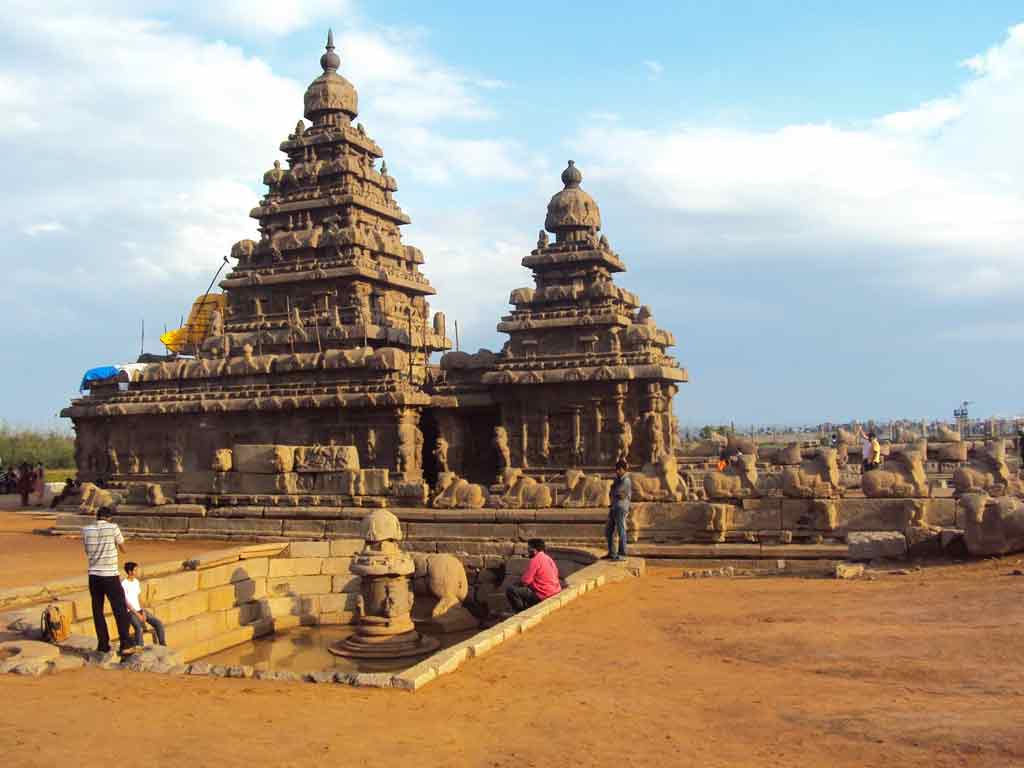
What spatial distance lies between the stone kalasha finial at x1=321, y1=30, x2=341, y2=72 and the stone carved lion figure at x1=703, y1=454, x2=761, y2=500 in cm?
2420

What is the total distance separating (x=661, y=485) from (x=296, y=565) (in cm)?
637

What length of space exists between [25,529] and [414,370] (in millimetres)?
11426

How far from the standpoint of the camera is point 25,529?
2369 centimetres

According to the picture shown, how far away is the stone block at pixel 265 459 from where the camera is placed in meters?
19.5

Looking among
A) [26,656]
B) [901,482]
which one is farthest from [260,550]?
[901,482]

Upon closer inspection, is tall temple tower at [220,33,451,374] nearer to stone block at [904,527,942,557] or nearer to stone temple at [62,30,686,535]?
stone temple at [62,30,686,535]

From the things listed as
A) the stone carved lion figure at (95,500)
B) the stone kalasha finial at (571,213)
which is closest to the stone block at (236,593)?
the stone carved lion figure at (95,500)

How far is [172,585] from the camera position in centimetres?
1305

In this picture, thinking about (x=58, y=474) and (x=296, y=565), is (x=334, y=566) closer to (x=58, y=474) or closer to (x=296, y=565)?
(x=296, y=565)

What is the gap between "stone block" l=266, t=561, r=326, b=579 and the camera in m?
15.7

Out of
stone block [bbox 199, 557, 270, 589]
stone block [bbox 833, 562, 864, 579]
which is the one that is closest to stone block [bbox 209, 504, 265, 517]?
stone block [bbox 199, 557, 270, 589]

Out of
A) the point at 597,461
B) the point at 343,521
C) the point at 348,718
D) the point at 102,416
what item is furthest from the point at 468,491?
the point at 102,416

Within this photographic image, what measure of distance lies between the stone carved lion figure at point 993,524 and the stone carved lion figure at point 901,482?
1.54m

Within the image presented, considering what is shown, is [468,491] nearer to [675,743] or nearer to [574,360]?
[574,360]
